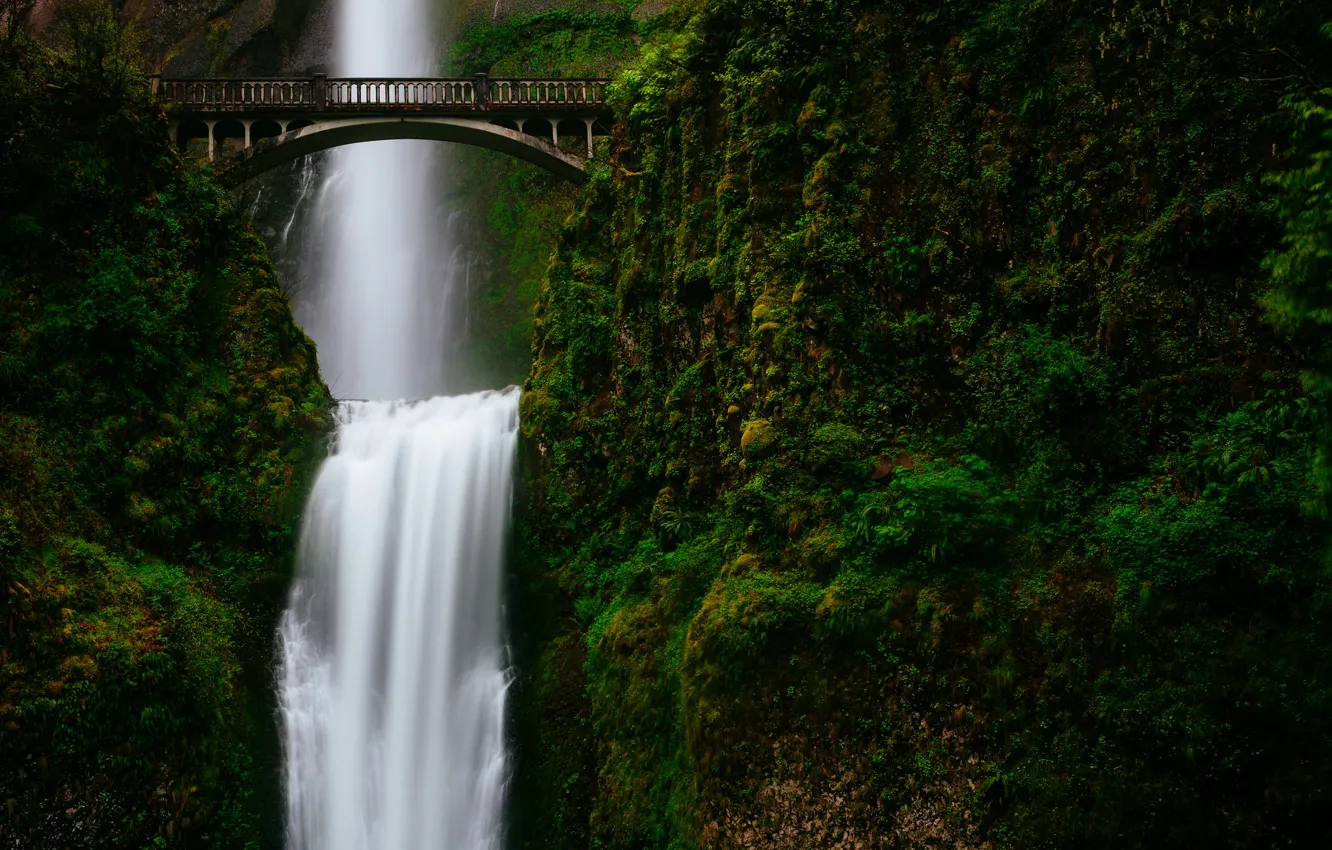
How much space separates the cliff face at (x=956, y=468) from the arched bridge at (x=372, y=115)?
457 centimetres

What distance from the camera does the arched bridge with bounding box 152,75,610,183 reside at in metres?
20.5

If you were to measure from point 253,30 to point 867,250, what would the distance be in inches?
962

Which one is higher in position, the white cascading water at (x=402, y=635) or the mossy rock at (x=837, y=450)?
the mossy rock at (x=837, y=450)

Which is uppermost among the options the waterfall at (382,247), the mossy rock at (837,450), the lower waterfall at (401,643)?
the waterfall at (382,247)

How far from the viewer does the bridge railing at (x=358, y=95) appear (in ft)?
67.5

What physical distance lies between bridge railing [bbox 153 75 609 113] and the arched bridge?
18 millimetres

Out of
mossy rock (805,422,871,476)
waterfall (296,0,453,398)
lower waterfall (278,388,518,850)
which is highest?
waterfall (296,0,453,398)

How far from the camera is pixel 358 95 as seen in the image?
2084 cm

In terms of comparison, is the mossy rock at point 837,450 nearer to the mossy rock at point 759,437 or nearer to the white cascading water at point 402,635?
the mossy rock at point 759,437

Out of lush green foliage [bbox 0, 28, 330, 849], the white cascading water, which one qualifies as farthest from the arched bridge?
the white cascading water

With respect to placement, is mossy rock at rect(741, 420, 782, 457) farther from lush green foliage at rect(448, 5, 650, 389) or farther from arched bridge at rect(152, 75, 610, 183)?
lush green foliage at rect(448, 5, 650, 389)

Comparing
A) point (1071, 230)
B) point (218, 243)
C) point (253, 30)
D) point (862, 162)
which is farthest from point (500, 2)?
point (1071, 230)

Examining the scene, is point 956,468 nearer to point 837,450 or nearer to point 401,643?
point 837,450

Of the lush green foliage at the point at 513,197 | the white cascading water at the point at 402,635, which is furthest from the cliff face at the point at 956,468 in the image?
the lush green foliage at the point at 513,197
